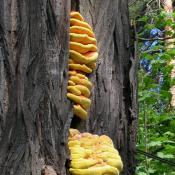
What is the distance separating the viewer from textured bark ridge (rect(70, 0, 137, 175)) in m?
3.11

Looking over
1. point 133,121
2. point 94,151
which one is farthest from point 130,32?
point 94,151

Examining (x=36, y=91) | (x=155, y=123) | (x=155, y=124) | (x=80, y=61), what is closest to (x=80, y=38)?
(x=80, y=61)

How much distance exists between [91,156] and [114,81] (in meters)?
0.82

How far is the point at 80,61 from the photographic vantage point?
2906 millimetres

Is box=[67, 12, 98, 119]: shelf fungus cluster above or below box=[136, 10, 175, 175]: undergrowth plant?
above

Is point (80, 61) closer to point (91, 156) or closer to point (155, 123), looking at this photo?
point (91, 156)

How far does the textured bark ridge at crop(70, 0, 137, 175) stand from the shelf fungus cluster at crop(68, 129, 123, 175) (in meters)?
0.27

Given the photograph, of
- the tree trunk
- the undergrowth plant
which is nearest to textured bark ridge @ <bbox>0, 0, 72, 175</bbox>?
A: the tree trunk

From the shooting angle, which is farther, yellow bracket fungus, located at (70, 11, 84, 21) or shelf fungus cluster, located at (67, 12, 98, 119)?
yellow bracket fungus, located at (70, 11, 84, 21)

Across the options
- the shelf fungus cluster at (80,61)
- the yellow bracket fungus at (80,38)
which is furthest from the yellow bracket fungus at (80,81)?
the yellow bracket fungus at (80,38)

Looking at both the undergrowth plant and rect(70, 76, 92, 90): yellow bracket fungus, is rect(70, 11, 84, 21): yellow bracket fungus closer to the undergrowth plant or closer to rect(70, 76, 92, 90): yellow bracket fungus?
rect(70, 76, 92, 90): yellow bracket fungus

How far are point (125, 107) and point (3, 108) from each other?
1.30m

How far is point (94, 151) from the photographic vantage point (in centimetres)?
263

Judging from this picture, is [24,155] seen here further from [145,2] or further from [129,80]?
[145,2]
